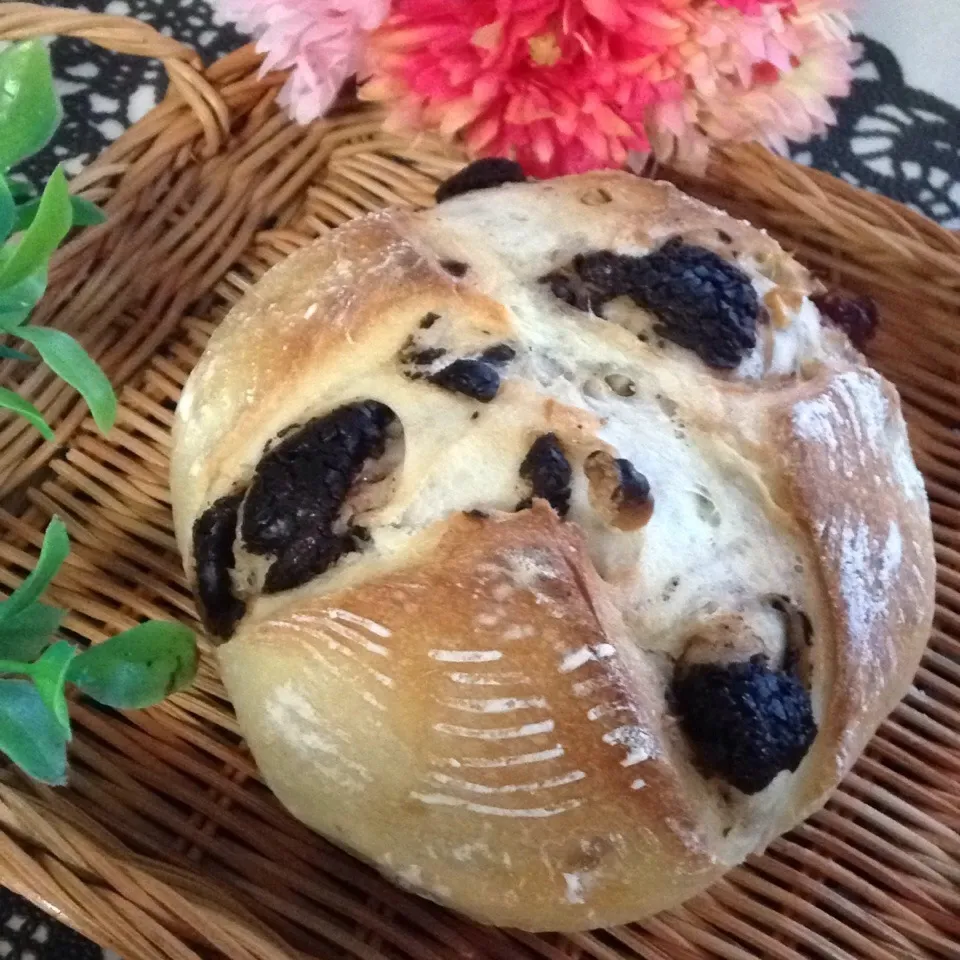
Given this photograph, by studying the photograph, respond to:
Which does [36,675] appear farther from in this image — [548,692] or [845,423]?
[845,423]

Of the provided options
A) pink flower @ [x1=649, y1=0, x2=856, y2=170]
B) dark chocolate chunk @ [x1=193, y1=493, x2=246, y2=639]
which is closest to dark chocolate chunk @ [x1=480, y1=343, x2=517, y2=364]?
dark chocolate chunk @ [x1=193, y1=493, x2=246, y2=639]

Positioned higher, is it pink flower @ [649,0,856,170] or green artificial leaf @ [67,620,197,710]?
pink flower @ [649,0,856,170]

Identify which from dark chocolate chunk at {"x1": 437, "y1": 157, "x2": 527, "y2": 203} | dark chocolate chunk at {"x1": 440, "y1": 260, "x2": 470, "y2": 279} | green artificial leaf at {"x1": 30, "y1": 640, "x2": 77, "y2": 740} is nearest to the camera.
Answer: green artificial leaf at {"x1": 30, "y1": 640, "x2": 77, "y2": 740}

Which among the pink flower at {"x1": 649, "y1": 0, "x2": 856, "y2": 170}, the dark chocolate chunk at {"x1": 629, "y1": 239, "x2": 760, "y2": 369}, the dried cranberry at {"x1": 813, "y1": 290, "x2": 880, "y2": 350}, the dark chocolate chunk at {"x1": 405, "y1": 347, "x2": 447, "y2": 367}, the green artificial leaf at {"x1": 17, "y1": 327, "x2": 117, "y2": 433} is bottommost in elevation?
the green artificial leaf at {"x1": 17, "y1": 327, "x2": 117, "y2": 433}

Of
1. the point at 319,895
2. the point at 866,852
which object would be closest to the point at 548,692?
the point at 319,895

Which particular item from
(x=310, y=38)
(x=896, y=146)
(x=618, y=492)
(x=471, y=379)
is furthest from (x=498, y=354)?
(x=896, y=146)

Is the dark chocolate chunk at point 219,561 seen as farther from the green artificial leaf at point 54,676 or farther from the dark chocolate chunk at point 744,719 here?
the dark chocolate chunk at point 744,719

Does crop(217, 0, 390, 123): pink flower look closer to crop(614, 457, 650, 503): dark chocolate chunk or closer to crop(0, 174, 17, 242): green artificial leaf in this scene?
crop(0, 174, 17, 242): green artificial leaf
